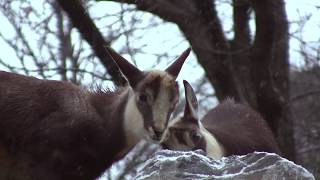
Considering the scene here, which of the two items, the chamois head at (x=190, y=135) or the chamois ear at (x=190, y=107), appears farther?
the chamois ear at (x=190, y=107)

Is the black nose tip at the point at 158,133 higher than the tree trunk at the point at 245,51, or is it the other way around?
the tree trunk at the point at 245,51

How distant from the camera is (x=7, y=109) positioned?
22.2ft

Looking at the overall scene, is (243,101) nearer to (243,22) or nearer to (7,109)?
(243,22)

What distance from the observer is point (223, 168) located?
550cm

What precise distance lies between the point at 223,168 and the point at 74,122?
1.58 metres

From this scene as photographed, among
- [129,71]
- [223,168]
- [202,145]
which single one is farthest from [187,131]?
[223,168]

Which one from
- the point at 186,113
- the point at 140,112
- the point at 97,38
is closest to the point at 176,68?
the point at 140,112

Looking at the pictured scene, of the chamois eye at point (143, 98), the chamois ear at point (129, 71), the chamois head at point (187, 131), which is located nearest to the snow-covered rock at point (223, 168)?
the chamois eye at point (143, 98)

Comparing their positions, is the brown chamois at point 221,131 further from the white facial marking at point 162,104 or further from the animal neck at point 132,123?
the white facial marking at point 162,104

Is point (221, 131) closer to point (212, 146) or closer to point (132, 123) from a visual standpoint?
point (212, 146)

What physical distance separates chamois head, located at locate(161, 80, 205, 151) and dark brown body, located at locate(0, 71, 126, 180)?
35.8 inches

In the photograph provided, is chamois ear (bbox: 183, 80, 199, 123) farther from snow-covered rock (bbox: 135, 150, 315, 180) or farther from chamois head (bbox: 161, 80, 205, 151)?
snow-covered rock (bbox: 135, 150, 315, 180)

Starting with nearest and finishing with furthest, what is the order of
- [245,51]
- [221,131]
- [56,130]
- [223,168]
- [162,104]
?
[223,168], [162,104], [56,130], [221,131], [245,51]

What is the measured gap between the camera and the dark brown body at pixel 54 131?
21.4ft
